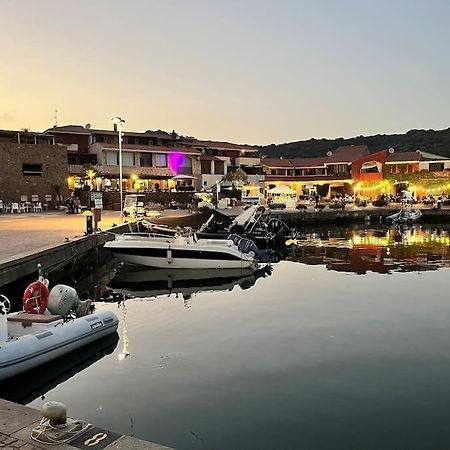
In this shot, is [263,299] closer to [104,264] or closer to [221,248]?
[221,248]

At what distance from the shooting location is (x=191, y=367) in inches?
359

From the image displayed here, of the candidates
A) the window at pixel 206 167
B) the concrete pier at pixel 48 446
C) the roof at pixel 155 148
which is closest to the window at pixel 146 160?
Answer: the roof at pixel 155 148

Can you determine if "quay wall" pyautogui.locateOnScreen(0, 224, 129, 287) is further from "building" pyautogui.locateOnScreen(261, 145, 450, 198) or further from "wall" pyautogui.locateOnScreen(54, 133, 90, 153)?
"building" pyautogui.locateOnScreen(261, 145, 450, 198)

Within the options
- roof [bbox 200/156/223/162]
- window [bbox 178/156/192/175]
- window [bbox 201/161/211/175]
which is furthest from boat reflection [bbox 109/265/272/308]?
window [bbox 201/161/211/175]

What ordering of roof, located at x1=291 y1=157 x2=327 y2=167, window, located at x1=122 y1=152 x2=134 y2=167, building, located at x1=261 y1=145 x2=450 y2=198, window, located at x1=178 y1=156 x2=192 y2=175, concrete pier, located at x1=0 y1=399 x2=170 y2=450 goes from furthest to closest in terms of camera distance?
roof, located at x1=291 y1=157 x2=327 y2=167 < building, located at x1=261 y1=145 x2=450 y2=198 < window, located at x1=178 y1=156 x2=192 y2=175 < window, located at x1=122 y1=152 x2=134 y2=167 < concrete pier, located at x1=0 y1=399 x2=170 y2=450

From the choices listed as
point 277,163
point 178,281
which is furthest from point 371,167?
point 178,281

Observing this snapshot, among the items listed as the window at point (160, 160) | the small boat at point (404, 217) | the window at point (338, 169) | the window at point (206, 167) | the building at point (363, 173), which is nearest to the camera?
the small boat at point (404, 217)

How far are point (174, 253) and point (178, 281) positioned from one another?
150cm

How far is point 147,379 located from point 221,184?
157 feet

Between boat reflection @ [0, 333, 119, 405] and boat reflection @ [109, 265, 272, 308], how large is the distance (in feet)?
17.1

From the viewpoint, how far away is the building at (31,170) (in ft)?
123

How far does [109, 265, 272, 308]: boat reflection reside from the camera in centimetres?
1622

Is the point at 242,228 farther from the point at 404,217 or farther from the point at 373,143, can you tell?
the point at 373,143

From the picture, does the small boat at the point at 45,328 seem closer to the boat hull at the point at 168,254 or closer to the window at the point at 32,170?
the boat hull at the point at 168,254
